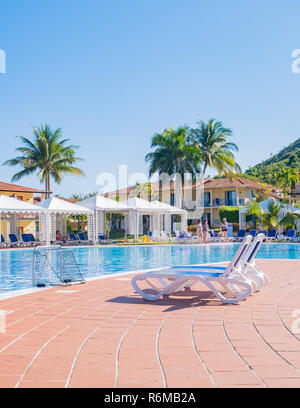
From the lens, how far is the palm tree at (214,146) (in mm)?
39094

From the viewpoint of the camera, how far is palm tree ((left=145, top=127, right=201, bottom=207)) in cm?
3612

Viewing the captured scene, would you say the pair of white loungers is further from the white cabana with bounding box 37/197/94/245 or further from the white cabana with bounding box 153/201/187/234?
the white cabana with bounding box 153/201/187/234

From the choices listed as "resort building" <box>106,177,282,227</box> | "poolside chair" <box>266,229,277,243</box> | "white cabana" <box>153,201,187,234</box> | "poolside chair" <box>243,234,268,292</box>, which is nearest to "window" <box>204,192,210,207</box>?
"resort building" <box>106,177,282,227</box>

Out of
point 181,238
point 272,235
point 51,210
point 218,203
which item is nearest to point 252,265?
point 272,235

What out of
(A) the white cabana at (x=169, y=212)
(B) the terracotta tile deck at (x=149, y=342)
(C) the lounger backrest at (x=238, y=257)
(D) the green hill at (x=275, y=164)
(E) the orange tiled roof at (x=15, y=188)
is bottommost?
(B) the terracotta tile deck at (x=149, y=342)

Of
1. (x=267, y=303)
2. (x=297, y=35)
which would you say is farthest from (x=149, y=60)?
(x=267, y=303)

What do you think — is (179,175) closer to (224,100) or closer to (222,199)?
(222,199)

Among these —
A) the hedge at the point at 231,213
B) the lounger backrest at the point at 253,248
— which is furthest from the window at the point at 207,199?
the lounger backrest at the point at 253,248

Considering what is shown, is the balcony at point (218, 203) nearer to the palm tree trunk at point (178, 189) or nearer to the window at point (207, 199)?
the window at point (207, 199)

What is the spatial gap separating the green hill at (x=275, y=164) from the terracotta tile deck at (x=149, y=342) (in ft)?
181

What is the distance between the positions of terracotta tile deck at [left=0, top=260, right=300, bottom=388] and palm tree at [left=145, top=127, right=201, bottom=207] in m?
30.0

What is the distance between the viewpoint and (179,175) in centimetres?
3638

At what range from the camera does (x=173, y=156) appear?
3622cm

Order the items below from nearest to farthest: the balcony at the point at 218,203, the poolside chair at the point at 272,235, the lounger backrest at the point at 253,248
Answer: the lounger backrest at the point at 253,248
the poolside chair at the point at 272,235
the balcony at the point at 218,203
